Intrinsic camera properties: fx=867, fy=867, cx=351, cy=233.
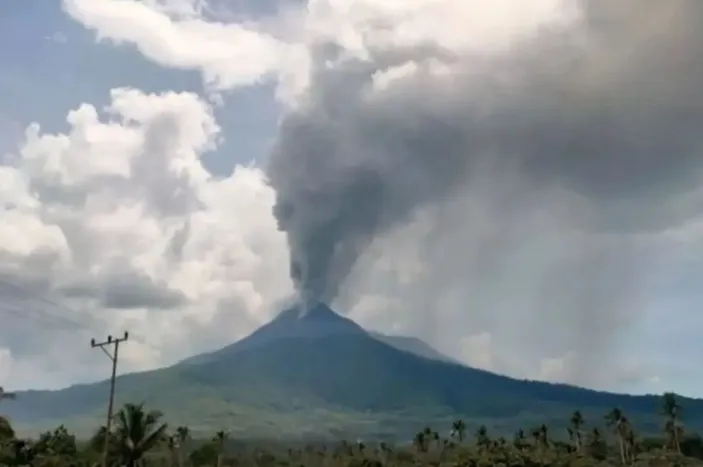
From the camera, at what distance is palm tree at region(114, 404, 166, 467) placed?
52.0 m

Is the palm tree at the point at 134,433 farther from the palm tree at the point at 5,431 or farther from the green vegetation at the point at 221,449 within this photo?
the palm tree at the point at 5,431

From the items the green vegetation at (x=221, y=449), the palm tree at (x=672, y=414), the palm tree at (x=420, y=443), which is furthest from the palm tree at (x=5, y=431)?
the palm tree at (x=672, y=414)

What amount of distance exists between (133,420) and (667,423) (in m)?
98.9

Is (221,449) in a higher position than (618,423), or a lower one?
lower

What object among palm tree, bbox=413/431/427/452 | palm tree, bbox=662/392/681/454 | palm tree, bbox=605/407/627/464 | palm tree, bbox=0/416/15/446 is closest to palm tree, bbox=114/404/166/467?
palm tree, bbox=0/416/15/446

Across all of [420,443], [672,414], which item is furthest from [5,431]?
A: [672,414]

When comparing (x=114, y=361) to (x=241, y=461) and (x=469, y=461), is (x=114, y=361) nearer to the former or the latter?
(x=469, y=461)

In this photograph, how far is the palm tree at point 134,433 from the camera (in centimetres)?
5200

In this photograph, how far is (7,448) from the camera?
60.2 m

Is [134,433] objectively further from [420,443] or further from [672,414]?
[672,414]

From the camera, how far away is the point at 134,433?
52.1m

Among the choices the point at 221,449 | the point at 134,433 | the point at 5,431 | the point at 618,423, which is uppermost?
the point at 618,423

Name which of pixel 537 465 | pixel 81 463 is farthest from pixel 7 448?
pixel 537 465

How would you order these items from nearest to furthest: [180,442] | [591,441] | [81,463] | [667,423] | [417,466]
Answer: [81,463], [417,466], [180,442], [667,423], [591,441]
